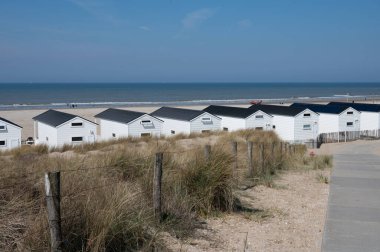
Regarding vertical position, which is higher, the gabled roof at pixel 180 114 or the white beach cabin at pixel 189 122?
the gabled roof at pixel 180 114

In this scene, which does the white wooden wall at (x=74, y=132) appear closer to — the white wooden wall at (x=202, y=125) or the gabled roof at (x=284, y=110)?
the white wooden wall at (x=202, y=125)

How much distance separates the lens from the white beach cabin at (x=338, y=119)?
1700 inches

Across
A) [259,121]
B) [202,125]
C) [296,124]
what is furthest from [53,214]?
[296,124]

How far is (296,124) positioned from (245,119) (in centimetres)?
548

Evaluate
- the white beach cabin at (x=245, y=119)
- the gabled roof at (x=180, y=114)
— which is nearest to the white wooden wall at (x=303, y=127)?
the white beach cabin at (x=245, y=119)

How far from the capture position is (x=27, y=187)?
6.65m

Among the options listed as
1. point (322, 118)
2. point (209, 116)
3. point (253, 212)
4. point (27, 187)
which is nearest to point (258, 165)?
point (253, 212)

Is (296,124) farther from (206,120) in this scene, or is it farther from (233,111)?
(206,120)

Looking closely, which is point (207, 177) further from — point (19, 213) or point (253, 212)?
point (19, 213)

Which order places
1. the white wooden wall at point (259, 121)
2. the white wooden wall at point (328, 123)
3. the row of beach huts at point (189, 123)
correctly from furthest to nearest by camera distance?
the white wooden wall at point (328, 123), the white wooden wall at point (259, 121), the row of beach huts at point (189, 123)

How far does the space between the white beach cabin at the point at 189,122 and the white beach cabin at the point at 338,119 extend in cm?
1143

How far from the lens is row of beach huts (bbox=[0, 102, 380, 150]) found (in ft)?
96.6

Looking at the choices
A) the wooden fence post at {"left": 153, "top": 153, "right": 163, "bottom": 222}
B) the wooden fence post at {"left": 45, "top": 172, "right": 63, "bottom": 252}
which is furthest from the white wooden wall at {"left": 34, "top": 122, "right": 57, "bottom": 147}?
the wooden fence post at {"left": 45, "top": 172, "right": 63, "bottom": 252}

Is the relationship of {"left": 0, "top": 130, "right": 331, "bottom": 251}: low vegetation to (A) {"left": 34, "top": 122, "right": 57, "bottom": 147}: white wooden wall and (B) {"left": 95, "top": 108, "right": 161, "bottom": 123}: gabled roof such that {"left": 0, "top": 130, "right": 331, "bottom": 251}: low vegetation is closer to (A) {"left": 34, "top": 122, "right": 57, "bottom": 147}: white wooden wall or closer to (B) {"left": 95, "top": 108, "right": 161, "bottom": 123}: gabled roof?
(A) {"left": 34, "top": 122, "right": 57, "bottom": 147}: white wooden wall
